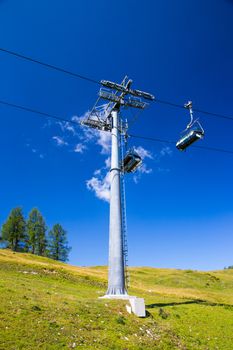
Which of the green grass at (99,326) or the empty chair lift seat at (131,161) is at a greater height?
the empty chair lift seat at (131,161)

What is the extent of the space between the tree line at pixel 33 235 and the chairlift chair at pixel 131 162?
6669 cm

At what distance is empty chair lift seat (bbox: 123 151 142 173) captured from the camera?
27.1 metres

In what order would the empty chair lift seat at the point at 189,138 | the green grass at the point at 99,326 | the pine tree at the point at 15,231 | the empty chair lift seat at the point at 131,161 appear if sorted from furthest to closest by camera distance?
the pine tree at the point at 15,231
the empty chair lift seat at the point at 131,161
the empty chair lift seat at the point at 189,138
the green grass at the point at 99,326

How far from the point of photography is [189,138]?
888 inches

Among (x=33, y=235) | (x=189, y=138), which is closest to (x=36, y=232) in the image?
(x=33, y=235)

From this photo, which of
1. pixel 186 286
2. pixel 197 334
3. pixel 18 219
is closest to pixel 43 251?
pixel 18 219

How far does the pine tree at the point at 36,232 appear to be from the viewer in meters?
87.6

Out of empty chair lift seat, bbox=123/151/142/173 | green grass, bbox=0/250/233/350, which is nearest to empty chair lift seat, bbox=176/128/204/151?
empty chair lift seat, bbox=123/151/142/173

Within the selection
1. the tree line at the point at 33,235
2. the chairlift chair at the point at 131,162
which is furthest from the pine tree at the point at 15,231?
the chairlift chair at the point at 131,162

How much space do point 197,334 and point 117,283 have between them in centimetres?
701

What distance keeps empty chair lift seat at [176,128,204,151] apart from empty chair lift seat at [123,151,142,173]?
484 cm

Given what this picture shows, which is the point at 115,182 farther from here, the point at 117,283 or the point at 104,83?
the point at 104,83

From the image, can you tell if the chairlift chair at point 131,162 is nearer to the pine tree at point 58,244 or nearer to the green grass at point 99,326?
the green grass at point 99,326

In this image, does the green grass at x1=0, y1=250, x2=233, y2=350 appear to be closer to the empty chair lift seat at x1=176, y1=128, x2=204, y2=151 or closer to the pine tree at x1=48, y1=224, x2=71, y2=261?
the empty chair lift seat at x1=176, y1=128, x2=204, y2=151
